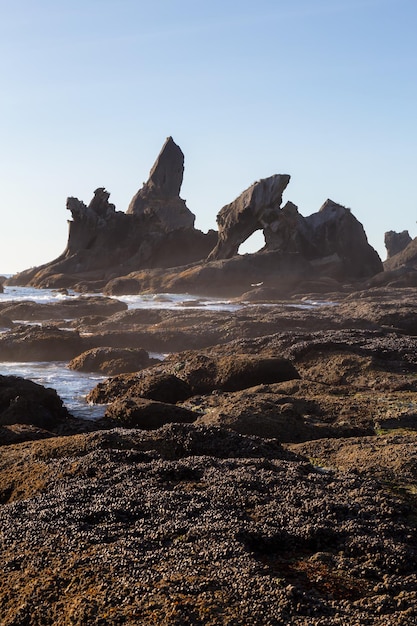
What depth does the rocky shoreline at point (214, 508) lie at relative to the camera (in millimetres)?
6254

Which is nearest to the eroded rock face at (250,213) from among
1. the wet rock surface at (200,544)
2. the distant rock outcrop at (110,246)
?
the distant rock outcrop at (110,246)

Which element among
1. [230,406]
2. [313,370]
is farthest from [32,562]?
[313,370]

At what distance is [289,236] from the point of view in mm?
79562

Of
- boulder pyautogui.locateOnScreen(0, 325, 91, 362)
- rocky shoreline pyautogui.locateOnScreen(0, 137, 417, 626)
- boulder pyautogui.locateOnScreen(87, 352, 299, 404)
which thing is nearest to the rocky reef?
boulder pyautogui.locateOnScreen(0, 325, 91, 362)

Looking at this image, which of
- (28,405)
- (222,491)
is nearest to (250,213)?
(28,405)

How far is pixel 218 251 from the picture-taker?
83.5 meters

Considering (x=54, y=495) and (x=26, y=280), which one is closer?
(x=54, y=495)

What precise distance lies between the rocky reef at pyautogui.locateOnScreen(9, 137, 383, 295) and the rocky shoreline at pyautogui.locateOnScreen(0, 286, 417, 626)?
2008 inches

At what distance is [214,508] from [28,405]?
31.4ft

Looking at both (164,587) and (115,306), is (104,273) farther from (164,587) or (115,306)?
(164,587)

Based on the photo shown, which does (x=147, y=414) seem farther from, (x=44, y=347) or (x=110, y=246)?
(x=110, y=246)

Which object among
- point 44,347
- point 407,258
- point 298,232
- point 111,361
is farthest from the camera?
point 407,258

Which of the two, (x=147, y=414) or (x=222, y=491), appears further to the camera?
(x=147, y=414)

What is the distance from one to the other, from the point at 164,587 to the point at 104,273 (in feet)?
292
